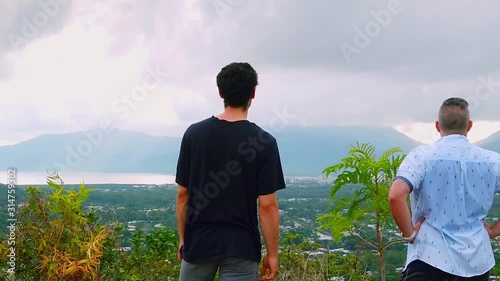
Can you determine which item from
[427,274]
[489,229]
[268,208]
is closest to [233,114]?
[268,208]

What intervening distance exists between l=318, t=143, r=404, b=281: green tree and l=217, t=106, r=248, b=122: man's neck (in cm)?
195

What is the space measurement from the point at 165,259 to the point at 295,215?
2.40 meters

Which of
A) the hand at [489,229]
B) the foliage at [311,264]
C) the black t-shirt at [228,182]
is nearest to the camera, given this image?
the black t-shirt at [228,182]

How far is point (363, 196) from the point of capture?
517cm

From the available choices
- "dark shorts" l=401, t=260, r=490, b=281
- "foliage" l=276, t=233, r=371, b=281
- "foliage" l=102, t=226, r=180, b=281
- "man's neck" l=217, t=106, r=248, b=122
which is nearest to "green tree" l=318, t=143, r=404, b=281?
"foliage" l=276, t=233, r=371, b=281

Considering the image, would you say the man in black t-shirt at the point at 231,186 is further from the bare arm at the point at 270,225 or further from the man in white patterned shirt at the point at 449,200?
the man in white patterned shirt at the point at 449,200

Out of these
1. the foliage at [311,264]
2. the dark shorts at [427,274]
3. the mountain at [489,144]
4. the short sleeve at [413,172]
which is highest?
the mountain at [489,144]

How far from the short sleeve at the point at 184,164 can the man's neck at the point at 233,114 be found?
235mm

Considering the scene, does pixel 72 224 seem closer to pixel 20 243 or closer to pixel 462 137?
pixel 20 243

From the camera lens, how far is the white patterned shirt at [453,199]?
3.21m

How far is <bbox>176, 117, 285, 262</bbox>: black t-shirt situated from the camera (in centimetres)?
310

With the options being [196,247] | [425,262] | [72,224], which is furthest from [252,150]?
[72,224]

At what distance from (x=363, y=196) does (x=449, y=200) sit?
1985 mm

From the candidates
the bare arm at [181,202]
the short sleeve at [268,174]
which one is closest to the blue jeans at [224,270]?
the bare arm at [181,202]
